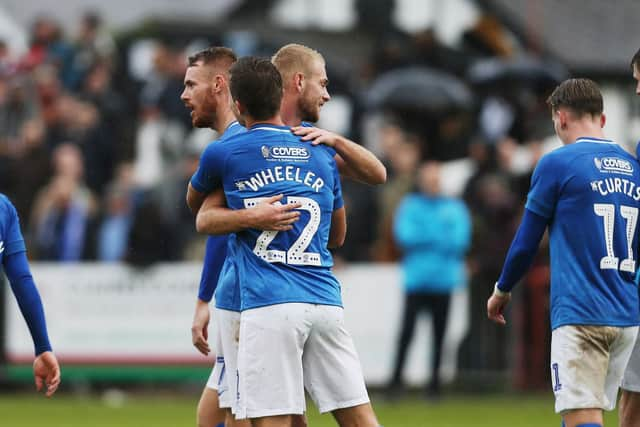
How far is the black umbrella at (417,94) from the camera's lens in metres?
20.3

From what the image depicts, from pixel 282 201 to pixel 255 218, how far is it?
0.16 meters

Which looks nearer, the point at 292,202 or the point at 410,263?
the point at 292,202

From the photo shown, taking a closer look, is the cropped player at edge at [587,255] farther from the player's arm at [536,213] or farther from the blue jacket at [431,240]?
the blue jacket at [431,240]

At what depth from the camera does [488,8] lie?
26922 millimetres

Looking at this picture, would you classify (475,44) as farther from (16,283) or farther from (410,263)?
(16,283)

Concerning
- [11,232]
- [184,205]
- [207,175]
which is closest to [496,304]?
[207,175]

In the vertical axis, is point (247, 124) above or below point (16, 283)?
above

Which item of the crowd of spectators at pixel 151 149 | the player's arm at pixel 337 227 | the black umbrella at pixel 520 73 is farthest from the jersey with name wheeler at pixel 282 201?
the black umbrella at pixel 520 73

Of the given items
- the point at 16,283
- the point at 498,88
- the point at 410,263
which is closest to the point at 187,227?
the point at 410,263

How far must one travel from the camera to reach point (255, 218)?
7.54 metres

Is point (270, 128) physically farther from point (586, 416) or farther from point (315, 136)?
point (586, 416)

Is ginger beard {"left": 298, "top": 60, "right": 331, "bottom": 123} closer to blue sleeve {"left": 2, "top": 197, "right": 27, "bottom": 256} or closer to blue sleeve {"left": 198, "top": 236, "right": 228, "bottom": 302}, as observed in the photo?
blue sleeve {"left": 198, "top": 236, "right": 228, "bottom": 302}

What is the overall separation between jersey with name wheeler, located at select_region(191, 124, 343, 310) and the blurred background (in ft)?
26.7

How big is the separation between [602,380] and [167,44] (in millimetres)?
16643
